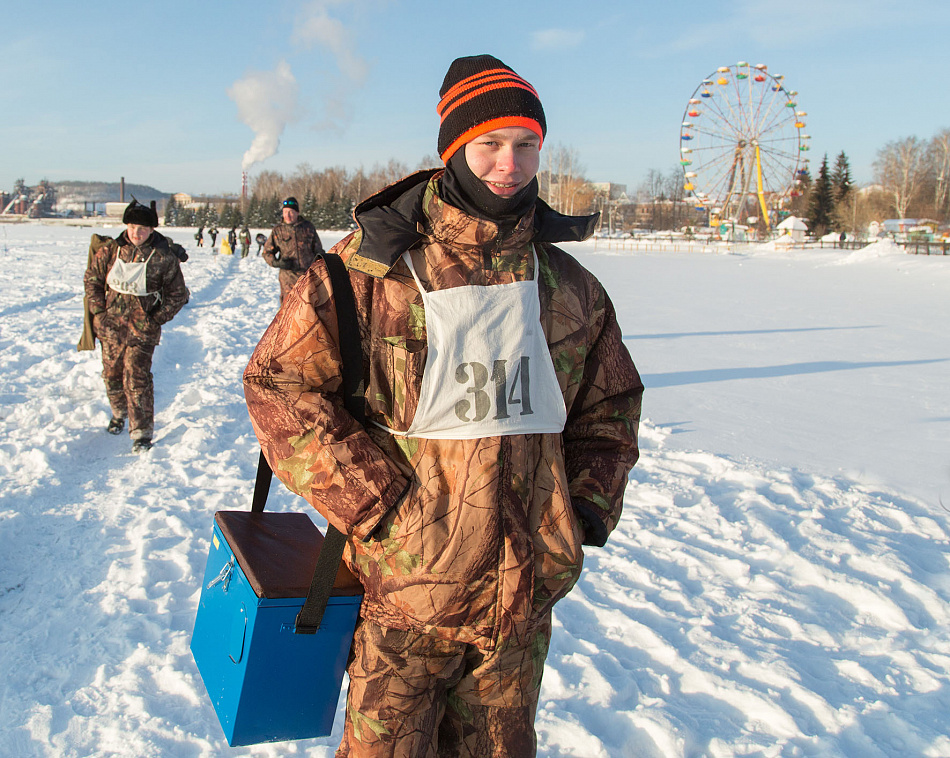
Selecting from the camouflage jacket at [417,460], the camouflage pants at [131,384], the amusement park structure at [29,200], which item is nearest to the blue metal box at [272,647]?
the camouflage jacket at [417,460]

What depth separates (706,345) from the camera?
10234mm

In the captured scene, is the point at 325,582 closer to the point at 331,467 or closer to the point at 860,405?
the point at 331,467

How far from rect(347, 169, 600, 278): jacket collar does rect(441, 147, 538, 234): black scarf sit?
0.02 meters

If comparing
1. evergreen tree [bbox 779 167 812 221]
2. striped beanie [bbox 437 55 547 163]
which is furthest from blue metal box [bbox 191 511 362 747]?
evergreen tree [bbox 779 167 812 221]

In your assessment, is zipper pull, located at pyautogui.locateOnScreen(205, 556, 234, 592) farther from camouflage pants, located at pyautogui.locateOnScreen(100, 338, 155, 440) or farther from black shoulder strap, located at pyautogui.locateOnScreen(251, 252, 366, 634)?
camouflage pants, located at pyautogui.locateOnScreen(100, 338, 155, 440)

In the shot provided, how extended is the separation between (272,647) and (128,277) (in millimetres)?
4555

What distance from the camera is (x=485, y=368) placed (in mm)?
1554

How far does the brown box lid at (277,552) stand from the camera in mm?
1529

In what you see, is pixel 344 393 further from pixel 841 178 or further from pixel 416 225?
pixel 841 178

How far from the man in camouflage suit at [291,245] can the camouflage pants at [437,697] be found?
7074 millimetres

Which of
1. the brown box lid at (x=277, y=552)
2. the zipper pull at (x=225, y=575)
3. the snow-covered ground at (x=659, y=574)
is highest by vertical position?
the brown box lid at (x=277, y=552)

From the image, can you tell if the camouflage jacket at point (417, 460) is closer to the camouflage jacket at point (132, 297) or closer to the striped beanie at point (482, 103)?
the striped beanie at point (482, 103)

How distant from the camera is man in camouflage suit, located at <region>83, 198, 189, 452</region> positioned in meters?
5.35

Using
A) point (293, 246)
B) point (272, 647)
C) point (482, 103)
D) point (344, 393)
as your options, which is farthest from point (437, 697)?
point (293, 246)
